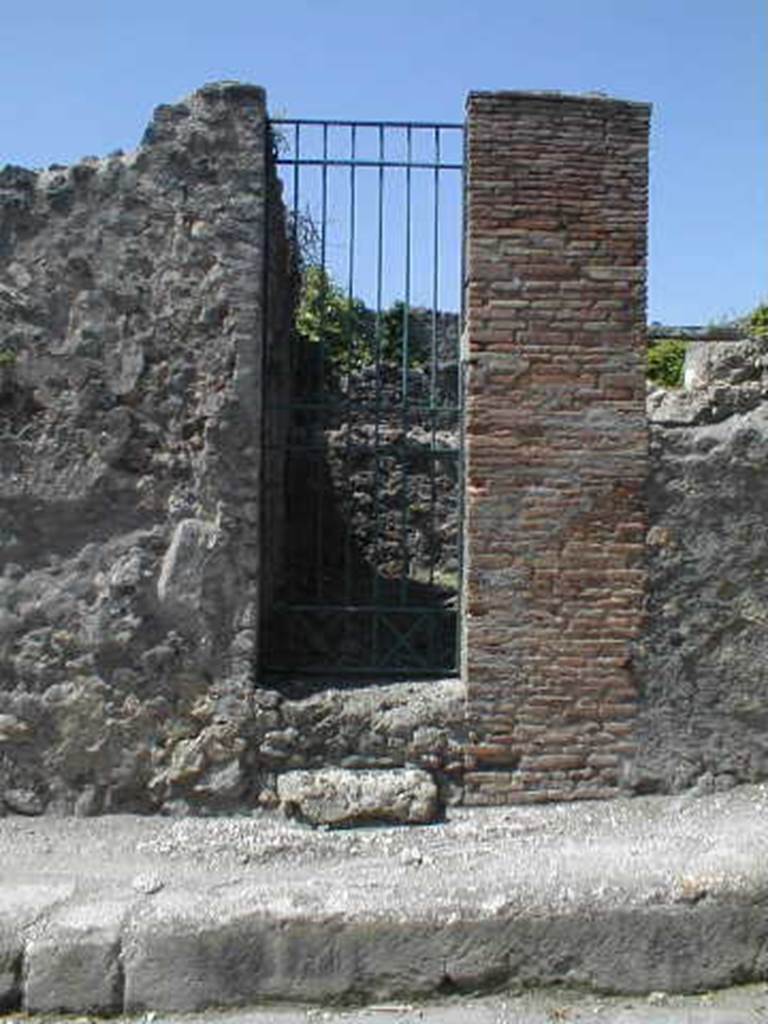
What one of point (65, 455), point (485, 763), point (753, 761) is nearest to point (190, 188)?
point (65, 455)

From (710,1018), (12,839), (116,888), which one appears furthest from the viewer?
(12,839)

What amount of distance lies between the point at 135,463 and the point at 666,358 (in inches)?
353

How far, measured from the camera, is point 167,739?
15.9ft

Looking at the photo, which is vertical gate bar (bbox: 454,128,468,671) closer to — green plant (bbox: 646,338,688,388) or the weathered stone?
the weathered stone

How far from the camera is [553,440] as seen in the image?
501cm

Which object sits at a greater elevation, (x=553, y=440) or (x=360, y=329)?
(x=360, y=329)

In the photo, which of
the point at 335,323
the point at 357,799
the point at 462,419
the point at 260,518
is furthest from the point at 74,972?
the point at 335,323

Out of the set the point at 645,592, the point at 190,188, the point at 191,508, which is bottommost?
the point at 645,592

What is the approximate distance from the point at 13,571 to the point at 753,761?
3.22 meters

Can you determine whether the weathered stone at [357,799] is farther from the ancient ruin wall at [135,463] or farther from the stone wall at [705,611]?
the stone wall at [705,611]

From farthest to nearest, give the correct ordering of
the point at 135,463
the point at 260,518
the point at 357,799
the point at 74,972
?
the point at 260,518
the point at 135,463
the point at 357,799
the point at 74,972

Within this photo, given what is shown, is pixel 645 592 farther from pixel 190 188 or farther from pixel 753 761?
pixel 190 188

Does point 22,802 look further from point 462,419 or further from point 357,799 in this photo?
point 462,419

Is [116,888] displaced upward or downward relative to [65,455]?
downward
